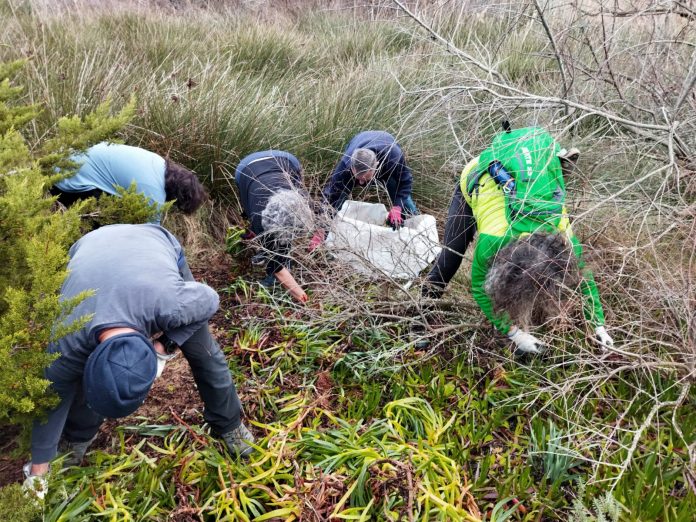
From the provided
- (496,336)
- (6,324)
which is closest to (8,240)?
(6,324)

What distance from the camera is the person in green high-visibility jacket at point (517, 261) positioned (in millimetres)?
2377

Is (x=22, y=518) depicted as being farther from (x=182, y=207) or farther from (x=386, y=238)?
Result: (x=386, y=238)

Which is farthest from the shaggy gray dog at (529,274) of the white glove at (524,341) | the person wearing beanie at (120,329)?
the person wearing beanie at (120,329)

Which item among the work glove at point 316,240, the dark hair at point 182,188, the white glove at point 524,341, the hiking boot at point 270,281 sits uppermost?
the dark hair at point 182,188

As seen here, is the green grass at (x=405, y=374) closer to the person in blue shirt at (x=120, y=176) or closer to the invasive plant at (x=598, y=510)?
the invasive plant at (x=598, y=510)

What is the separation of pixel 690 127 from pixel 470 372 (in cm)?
185

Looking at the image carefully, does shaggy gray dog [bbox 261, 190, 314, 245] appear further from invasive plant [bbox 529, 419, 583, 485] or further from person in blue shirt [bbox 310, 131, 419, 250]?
invasive plant [bbox 529, 419, 583, 485]

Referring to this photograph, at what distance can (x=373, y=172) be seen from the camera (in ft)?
12.2

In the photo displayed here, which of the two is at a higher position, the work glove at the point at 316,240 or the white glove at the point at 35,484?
the work glove at the point at 316,240

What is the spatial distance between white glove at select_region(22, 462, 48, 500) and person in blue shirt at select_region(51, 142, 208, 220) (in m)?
1.52

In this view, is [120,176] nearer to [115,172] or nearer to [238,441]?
[115,172]

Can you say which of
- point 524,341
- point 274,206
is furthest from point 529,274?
point 274,206

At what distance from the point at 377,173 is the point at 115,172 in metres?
1.75

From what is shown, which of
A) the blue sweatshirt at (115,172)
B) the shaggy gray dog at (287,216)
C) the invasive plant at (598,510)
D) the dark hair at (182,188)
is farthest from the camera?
the shaggy gray dog at (287,216)
